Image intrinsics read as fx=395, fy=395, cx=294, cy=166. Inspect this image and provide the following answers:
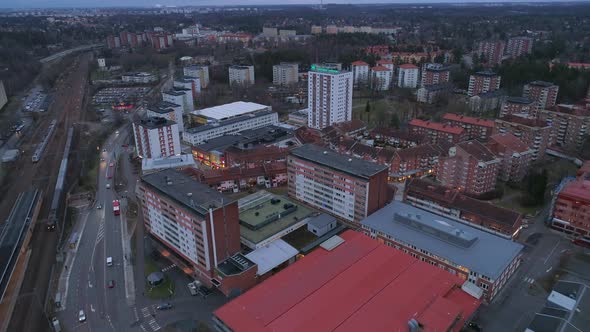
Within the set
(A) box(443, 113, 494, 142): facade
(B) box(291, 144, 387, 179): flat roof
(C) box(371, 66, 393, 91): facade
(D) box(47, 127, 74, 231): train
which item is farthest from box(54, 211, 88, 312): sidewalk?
(C) box(371, 66, 393, 91): facade

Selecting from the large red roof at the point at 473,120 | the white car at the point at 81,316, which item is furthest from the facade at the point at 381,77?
the white car at the point at 81,316

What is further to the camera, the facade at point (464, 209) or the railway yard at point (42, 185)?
the facade at point (464, 209)

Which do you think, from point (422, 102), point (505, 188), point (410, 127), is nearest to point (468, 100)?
point (422, 102)

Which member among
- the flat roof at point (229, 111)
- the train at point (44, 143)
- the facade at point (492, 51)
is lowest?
the train at point (44, 143)

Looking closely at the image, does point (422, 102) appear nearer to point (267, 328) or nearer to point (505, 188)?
point (505, 188)

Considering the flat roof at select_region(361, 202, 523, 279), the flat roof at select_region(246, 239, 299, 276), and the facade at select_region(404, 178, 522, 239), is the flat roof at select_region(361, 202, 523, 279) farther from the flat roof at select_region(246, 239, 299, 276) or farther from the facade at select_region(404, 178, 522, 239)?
the flat roof at select_region(246, 239, 299, 276)

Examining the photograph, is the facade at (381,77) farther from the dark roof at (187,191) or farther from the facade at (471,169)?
the dark roof at (187,191)
